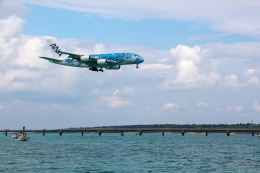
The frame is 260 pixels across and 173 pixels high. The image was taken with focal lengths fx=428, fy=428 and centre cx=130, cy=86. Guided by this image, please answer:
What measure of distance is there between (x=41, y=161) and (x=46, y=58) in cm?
3300

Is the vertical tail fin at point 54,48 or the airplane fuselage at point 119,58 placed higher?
the vertical tail fin at point 54,48

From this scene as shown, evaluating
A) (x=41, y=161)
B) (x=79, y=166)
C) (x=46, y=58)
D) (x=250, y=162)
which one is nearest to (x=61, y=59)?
(x=46, y=58)

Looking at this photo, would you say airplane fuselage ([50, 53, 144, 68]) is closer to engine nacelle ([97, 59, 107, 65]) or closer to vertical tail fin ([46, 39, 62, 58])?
engine nacelle ([97, 59, 107, 65])

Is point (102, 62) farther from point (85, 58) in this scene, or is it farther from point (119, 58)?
point (85, 58)

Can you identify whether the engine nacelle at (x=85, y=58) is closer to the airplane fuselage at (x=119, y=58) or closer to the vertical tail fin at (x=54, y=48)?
the airplane fuselage at (x=119, y=58)

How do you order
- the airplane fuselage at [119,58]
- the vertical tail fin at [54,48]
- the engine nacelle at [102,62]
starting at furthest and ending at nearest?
the vertical tail fin at [54,48], the airplane fuselage at [119,58], the engine nacelle at [102,62]

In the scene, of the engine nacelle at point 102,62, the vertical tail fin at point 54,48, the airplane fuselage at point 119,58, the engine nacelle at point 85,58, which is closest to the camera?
the engine nacelle at point 102,62

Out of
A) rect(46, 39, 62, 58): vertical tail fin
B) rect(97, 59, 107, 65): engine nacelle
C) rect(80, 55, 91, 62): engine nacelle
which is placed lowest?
rect(97, 59, 107, 65): engine nacelle

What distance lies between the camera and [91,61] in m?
93.3

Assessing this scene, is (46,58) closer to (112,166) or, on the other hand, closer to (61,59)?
(61,59)

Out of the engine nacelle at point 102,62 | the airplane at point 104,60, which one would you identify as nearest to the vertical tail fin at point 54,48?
the airplane at point 104,60

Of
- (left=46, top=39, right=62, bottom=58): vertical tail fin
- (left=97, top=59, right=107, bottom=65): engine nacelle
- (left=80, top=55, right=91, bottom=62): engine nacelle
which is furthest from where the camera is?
(left=46, top=39, right=62, bottom=58): vertical tail fin

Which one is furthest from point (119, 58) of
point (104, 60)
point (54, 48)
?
point (54, 48)

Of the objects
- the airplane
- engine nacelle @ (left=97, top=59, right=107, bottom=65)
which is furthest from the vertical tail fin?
engine nacelle @ (left=97, top=59, right=107, bottom=65)
